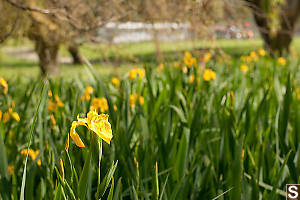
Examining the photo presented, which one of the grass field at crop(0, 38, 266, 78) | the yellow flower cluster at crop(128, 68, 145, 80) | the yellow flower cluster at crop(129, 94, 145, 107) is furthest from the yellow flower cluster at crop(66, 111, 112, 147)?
the yellow flower cluster at crop(128, 68, 145, 80)

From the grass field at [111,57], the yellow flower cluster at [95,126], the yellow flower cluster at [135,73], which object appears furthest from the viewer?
the grass field at [111,57]

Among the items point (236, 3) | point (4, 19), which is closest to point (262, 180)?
point (236, 3)

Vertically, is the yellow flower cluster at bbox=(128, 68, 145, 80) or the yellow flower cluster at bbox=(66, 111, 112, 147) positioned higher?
the yellow flower cluster at bbox=(66, 111, 112, 147)

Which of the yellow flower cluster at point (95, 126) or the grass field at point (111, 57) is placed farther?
the grass field at point (111, 57)

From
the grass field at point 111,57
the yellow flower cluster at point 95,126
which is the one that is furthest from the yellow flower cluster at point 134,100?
the yellow flower cluster at point 95,126

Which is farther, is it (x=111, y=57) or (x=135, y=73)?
(x=111, y=57)

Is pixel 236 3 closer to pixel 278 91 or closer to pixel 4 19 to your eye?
pixel 278 91

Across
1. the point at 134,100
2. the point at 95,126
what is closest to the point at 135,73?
the point at 134,100

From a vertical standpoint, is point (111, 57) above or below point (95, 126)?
below

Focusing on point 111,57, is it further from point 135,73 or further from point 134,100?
point 134,100

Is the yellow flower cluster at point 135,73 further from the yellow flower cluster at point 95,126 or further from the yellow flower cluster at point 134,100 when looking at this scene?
the yellow flower cluster at point 95,126

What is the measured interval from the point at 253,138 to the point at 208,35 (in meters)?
0.99

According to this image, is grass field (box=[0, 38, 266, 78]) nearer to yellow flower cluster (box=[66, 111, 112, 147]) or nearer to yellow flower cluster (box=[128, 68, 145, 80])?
yellow flower cluster (box=[128, 68, 145, 80])

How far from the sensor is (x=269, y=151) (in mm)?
1255
